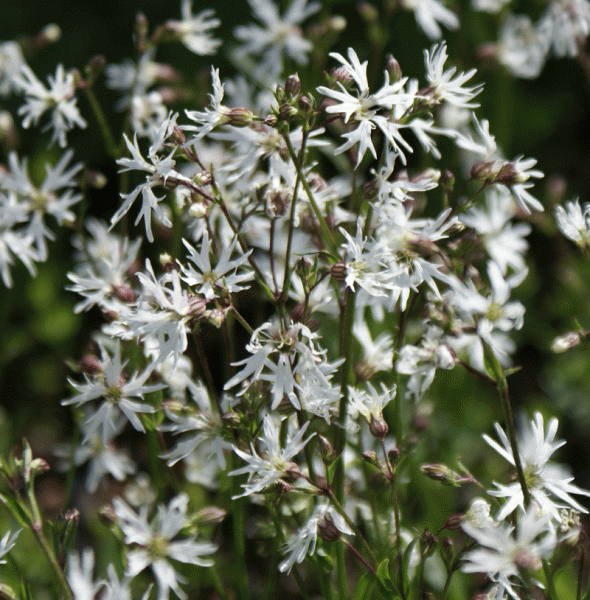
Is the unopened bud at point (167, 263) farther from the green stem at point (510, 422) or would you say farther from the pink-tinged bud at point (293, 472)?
the green stem at point (510, 422)

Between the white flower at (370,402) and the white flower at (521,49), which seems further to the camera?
the white flower at (521,49)

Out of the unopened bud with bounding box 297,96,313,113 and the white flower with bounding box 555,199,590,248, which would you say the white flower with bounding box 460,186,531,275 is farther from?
the unopened bud with bounding box 297,96,313,113

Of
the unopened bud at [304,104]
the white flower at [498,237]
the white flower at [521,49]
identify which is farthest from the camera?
the white flower at [521,49]

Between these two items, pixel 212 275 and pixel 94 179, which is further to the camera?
pixel 94 179

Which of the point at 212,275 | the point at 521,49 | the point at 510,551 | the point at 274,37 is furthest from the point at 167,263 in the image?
the point at 521,49

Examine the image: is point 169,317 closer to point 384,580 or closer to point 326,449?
point 326,449

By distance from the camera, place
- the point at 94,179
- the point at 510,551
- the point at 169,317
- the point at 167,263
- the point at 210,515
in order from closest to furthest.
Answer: the point at 510,551
the point at 169,317
the point at 167,263
the point at 210,515
the point at 94,179

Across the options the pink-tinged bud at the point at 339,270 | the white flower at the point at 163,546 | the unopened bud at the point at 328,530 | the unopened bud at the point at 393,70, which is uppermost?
the unopened bud at the point at 393,70

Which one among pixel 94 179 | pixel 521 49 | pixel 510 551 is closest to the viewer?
pixel 510 551

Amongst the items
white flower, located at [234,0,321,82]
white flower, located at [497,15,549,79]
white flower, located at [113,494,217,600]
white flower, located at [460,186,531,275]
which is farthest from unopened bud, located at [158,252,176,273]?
white flower, located at [497,15,549,79]

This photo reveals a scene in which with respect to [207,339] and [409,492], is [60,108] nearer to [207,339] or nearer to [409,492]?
[409,492]

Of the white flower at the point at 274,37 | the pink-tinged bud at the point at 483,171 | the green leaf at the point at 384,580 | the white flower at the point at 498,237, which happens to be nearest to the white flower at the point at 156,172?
the pink-tinged bud at the point at 483,171

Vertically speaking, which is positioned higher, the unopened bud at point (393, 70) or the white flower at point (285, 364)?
the unopened bud at point (393, 70)

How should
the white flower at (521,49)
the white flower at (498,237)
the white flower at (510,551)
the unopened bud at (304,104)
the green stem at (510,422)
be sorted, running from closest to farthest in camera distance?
the white flower at (510,551) < the green stem at (510,422) < the unopened bud at (304,104) < the white flower at (498,237) < the white flower at (521,49)
